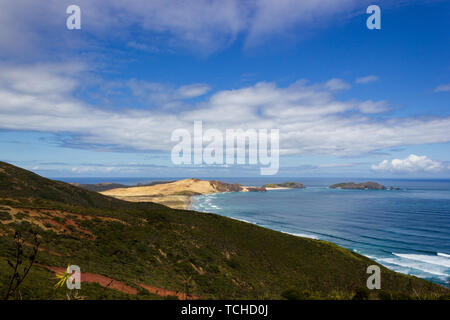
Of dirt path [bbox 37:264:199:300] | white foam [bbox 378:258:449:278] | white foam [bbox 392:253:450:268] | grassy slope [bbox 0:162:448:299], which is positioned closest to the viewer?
dirt path [bbox 37:264:199:300]

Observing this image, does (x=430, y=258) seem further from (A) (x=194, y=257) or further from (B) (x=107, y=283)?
(B) (x=107, y=283)

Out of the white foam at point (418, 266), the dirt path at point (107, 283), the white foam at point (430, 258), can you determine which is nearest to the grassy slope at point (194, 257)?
the dirt path at point (107, 283)

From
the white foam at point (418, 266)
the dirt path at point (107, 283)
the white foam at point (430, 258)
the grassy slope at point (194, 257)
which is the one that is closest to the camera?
the dirt path at point (107, 283)

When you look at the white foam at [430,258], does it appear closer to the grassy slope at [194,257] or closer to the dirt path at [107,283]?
the grassy slope at [194,257]

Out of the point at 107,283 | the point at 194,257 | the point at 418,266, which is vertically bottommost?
the point at 418,266

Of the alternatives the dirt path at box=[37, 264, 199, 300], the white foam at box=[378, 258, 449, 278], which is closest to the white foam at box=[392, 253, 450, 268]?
the white foam at box=[378, 258, 449, 278]

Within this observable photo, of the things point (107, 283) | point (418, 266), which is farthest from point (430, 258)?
point (107, 283)

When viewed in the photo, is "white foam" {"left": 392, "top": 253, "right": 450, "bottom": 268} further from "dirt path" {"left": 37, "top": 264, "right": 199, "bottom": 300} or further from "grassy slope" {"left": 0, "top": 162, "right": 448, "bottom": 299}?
"dirt path" {"left": 37, "top": 264, "right": 199, "bottom": 300}

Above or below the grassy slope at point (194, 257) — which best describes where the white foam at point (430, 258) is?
below
